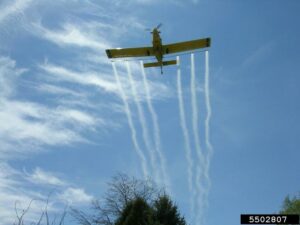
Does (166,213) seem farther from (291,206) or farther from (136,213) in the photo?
(291,206)

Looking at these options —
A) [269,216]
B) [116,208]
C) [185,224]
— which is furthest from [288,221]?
[116,208]

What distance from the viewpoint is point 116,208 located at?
63156 millimetres

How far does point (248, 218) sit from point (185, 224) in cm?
1938

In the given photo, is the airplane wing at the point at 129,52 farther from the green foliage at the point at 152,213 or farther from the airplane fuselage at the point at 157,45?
the green foliage at the point at 152,213

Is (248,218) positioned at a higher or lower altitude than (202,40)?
lower

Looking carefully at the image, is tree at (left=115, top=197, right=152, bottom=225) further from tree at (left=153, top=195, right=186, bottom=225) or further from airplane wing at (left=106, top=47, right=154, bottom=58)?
airplane wing at (left=106, top=47, right=154, bottom=58)

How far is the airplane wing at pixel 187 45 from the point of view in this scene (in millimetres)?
55597

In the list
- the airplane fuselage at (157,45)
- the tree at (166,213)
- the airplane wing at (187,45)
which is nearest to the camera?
the tree at (166,213)

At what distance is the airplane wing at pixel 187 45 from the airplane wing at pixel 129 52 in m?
2.03

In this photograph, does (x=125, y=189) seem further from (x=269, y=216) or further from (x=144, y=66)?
(x=269, y=216)

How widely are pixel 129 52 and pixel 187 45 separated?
21.2 feet

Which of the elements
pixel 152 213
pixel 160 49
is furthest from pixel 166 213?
pixel 160 49

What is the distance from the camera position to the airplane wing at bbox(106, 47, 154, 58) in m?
55.8

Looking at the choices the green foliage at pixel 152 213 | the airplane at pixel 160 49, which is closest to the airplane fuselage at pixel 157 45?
the airplane at pixel 160 49
